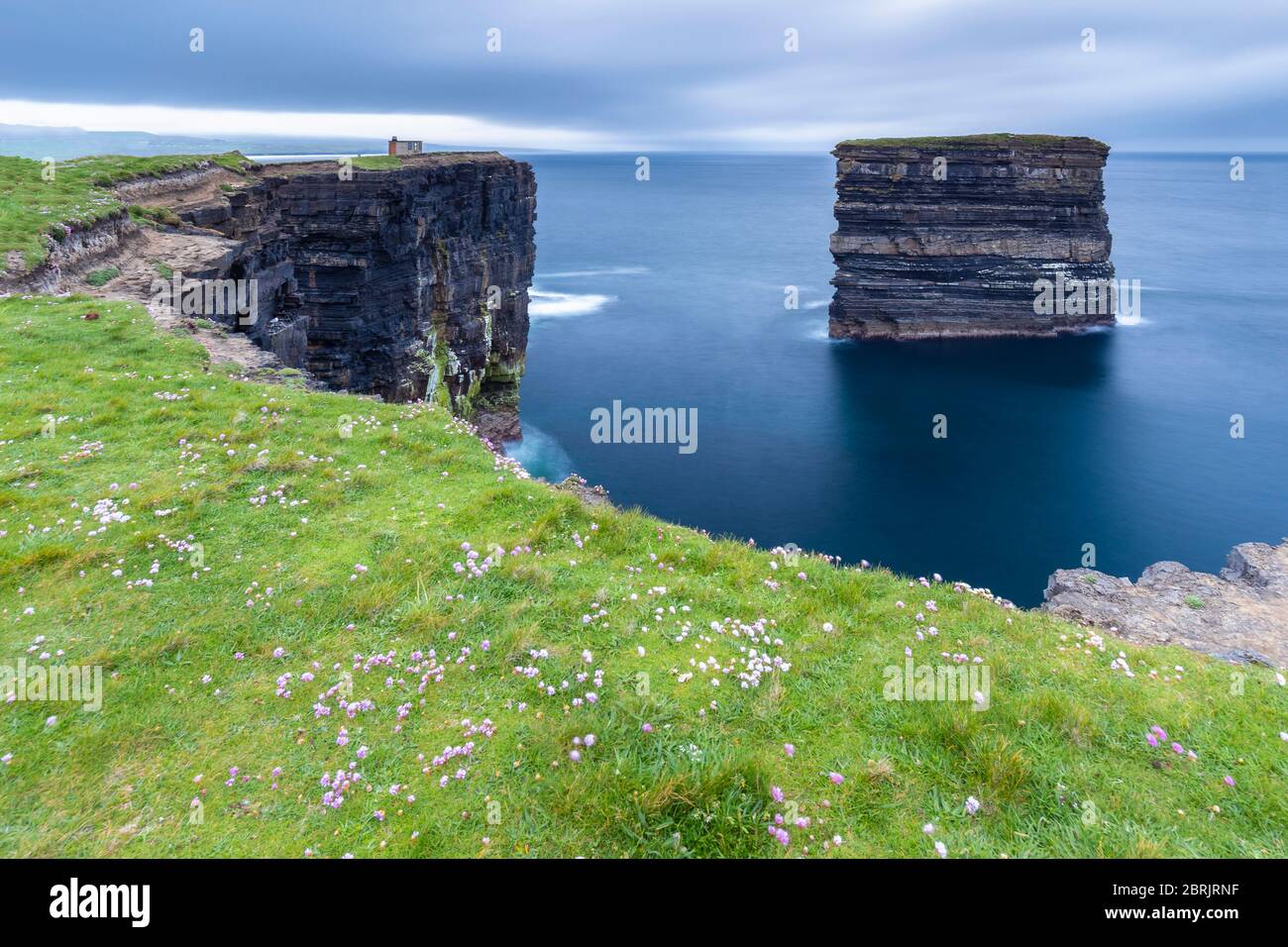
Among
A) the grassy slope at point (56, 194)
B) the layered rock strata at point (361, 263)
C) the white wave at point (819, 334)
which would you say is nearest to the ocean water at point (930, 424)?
the white wave at point (819, 334)

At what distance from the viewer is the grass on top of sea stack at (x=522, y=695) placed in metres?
6.45

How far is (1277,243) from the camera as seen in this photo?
13612 centimetres

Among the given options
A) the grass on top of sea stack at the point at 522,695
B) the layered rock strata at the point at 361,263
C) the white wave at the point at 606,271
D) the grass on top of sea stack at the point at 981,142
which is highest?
the grass on top of sea stack at the point at 981,142

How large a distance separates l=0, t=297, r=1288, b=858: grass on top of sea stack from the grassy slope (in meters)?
13.1

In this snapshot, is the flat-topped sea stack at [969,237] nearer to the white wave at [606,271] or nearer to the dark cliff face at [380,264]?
the white wave at [606,271]

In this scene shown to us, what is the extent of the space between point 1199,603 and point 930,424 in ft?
159

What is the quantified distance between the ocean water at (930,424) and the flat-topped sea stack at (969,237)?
13.1 ft

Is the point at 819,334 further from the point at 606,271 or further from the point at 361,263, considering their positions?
the point at 361,263

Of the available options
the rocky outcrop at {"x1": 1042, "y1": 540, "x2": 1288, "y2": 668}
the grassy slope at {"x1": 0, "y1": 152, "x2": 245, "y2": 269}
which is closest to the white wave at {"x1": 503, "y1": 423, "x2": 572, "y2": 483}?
the grassy slope at {"x1": 0, "y1": 152, "x2": 245, "y2": 269}

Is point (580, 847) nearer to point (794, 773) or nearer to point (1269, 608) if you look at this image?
point (794, 773)

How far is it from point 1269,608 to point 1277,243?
16476cm

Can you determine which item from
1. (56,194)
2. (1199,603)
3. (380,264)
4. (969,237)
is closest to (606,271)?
(969,237)

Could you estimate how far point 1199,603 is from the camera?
58.6ft

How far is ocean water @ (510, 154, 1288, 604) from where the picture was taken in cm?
4472
